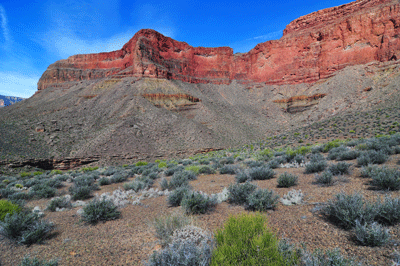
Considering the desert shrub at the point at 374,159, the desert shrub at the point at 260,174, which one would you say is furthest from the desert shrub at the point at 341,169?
the desert shrub at the point at 260,174

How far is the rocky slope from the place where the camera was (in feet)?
92.6

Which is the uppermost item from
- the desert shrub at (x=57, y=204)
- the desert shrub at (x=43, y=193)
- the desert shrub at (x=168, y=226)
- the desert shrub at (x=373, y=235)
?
the desert shrub at (x=373, y=235)

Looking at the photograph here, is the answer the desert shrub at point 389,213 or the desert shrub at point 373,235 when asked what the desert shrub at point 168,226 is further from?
the desert shrub at point 389,213

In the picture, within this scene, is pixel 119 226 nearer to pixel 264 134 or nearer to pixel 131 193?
pixel 131 193

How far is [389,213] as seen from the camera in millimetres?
2840

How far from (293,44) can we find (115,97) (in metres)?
50.9

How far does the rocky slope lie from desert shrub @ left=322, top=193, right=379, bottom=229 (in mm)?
25719

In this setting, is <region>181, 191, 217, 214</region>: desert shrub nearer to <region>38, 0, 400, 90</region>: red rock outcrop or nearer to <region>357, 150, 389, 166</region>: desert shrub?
<region>357, 150, 389, 166</region>: desert shrub

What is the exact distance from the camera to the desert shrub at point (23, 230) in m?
3.50

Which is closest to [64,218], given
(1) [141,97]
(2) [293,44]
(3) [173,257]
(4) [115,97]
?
(3) [173,257]

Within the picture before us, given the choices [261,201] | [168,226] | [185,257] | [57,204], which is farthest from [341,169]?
[57,204]

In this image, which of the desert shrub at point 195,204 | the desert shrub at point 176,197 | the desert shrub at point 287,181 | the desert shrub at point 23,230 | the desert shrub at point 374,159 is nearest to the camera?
the desert shrub at point 23,230

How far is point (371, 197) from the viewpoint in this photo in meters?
3.84

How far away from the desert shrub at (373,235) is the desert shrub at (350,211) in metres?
0.27
